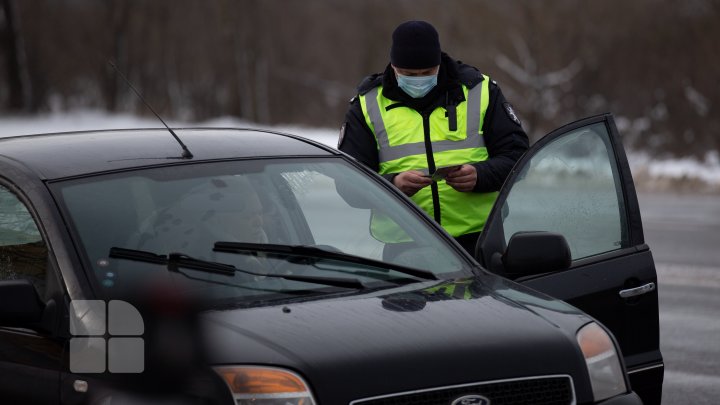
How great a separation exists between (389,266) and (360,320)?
532mm

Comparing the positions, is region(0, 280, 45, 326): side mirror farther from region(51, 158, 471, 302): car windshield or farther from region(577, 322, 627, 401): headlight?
region(577, 322, 627, 401): headlight

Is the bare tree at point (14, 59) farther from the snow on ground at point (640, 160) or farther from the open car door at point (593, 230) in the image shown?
the open car door at point (593, 230)

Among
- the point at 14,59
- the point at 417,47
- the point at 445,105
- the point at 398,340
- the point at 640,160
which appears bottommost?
the point at 398,340

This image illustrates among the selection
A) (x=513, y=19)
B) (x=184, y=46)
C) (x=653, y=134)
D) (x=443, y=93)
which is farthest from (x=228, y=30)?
(x=443, y=93)

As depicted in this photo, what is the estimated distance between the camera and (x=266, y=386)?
3.38m

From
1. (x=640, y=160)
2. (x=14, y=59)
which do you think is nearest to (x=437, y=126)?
(x=640, y=160)

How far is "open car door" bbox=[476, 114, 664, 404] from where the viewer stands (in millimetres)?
5062

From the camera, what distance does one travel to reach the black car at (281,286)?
11.5 feet

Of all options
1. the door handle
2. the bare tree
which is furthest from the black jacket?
the bare tree

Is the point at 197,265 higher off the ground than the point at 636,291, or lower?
higher

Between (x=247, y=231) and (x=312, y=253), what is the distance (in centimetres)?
28

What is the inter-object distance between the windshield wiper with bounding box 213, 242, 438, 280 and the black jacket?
159 centimetres

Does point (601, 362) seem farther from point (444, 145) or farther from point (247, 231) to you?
point (444, 145)

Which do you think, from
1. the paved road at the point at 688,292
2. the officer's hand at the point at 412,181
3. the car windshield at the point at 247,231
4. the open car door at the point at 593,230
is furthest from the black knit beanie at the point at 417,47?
the paved road at the point at 688,292
